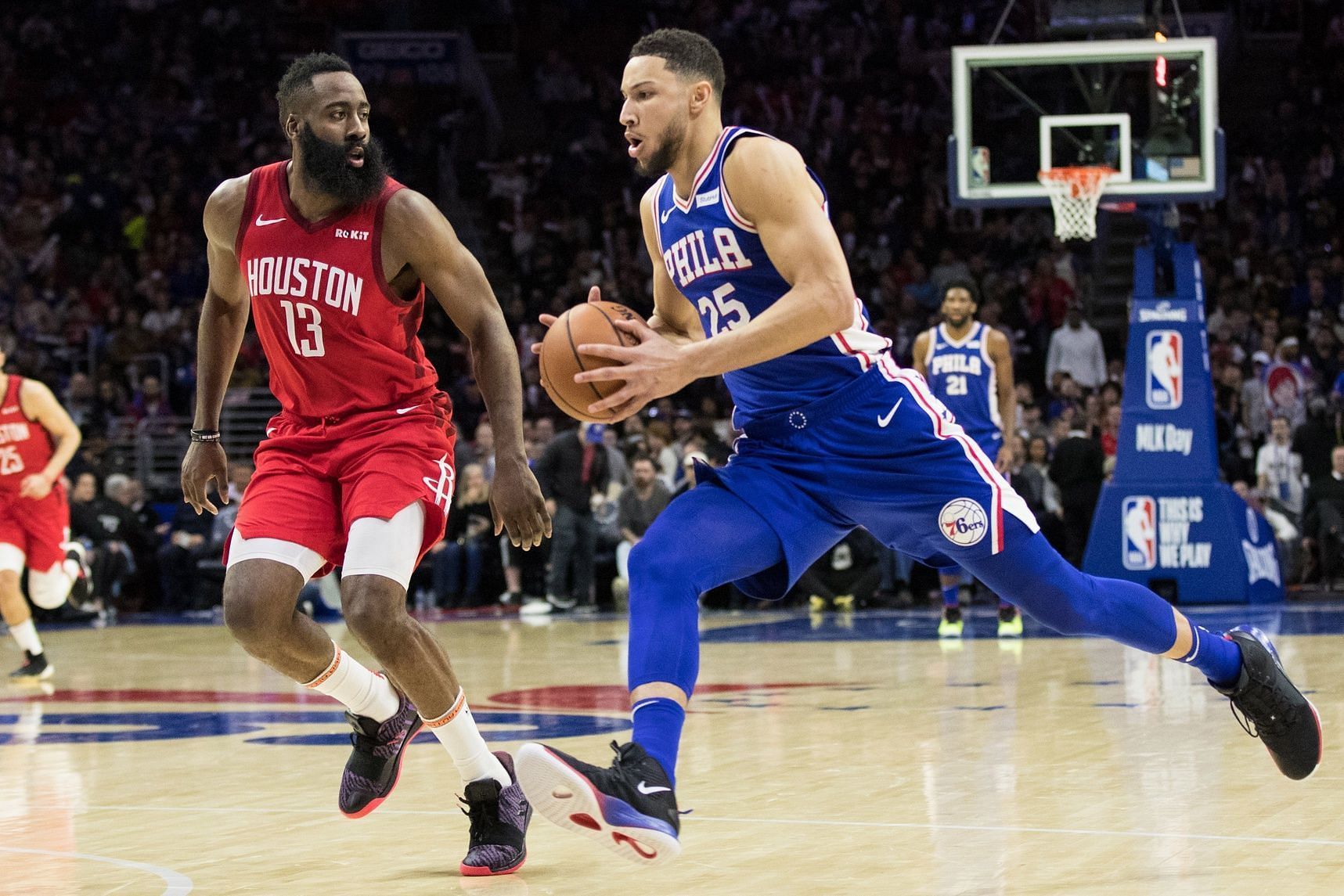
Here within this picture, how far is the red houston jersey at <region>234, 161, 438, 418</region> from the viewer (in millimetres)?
4738

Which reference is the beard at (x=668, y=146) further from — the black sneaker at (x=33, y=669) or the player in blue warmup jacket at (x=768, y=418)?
the black sneaker at (x=33, y=669)

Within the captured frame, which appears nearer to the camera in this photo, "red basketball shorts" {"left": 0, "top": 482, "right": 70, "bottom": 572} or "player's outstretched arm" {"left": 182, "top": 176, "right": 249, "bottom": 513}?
"player's outstretched arm" {"left": 182, "top": 176, "right": 249, "bottom": 513}

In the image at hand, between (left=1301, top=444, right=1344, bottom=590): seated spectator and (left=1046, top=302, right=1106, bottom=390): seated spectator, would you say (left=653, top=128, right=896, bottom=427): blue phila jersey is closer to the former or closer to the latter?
(left=1301, top=444, right=1344, bottom=590): seated spectator

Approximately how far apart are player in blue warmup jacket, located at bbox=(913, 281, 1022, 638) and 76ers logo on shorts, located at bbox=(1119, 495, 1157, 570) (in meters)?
2.32

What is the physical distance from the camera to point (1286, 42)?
70.8ft

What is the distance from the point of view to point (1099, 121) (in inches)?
488

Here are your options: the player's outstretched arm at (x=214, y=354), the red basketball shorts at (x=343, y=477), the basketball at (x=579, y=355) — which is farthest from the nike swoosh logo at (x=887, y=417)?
the player's outstretched arm at (x=214, y=354)

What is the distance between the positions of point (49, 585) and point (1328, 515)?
936cm

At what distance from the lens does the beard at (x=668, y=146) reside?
14.2 feet

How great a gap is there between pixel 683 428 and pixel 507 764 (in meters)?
10.9

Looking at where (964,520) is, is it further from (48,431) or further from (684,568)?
(48,431)

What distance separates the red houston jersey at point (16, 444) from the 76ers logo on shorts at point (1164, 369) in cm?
757

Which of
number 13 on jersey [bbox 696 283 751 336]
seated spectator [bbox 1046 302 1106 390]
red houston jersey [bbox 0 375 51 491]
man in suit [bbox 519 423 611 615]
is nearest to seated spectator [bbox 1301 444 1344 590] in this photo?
seated spectator [bbox 1046 302 1106 390]

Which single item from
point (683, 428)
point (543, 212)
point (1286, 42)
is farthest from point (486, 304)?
point (1286, 42)
